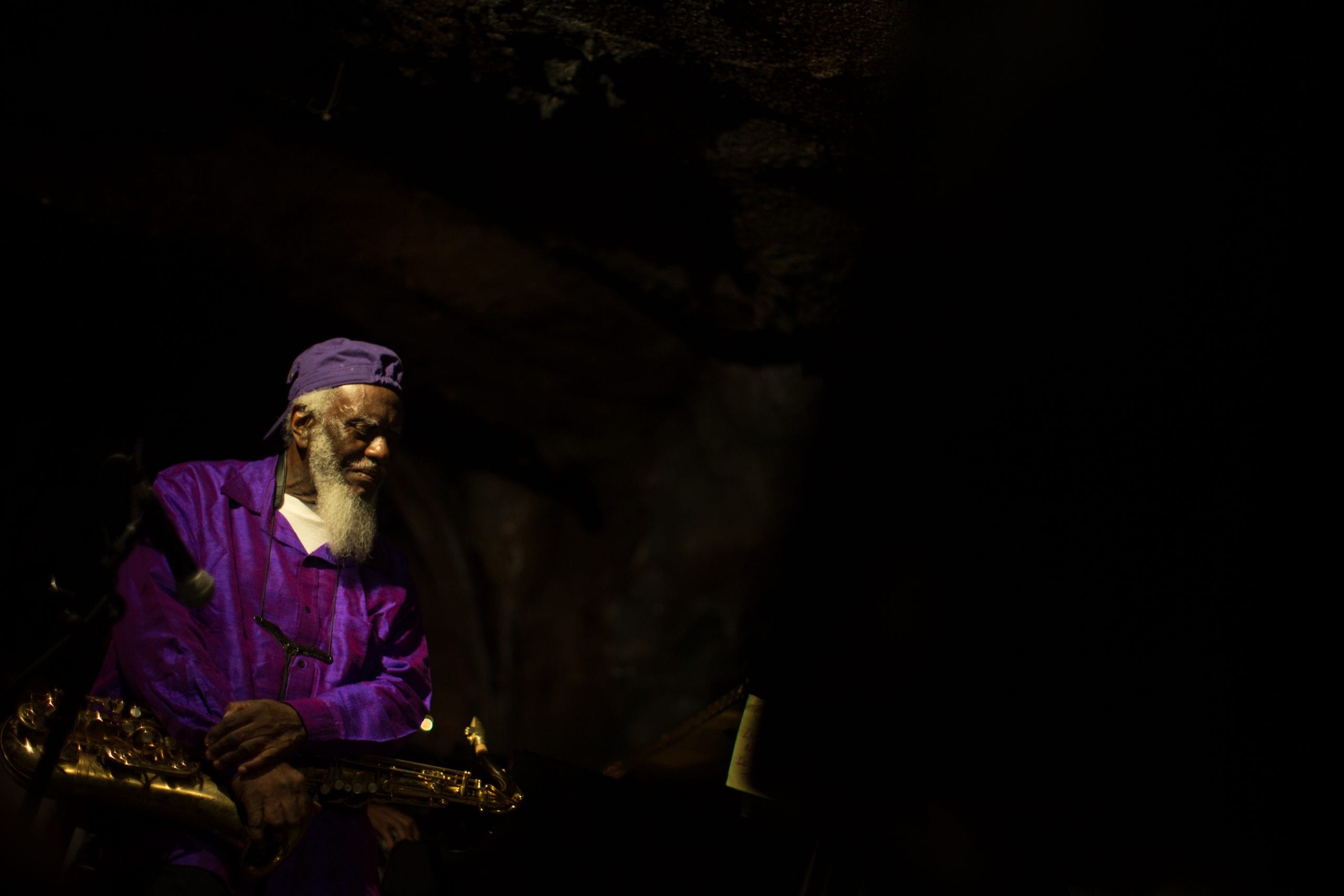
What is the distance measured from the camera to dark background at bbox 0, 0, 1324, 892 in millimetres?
2131

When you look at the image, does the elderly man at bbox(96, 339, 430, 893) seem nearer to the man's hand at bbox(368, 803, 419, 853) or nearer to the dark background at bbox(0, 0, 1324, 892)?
the man's hand at bbox(368, 803, 419, 853)

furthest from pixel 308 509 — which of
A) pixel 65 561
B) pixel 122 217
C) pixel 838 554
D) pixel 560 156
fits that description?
pixel 838 554

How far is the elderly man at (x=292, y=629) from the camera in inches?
55.8

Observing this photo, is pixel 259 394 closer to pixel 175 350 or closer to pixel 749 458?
pixel 175 350

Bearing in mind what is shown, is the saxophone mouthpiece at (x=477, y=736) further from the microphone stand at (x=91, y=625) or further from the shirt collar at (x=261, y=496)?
the microphone stand at (x=91, y=625)

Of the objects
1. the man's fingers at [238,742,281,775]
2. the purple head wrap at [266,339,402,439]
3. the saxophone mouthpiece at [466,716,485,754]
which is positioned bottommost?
the saxophone mouthpiece at [466,716,485,754]

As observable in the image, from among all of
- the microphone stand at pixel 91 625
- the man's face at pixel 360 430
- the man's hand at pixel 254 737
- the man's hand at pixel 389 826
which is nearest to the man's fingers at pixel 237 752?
the man's hand at pixel 254 737

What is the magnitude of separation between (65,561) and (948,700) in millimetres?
2417

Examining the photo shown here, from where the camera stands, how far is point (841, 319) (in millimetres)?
2908

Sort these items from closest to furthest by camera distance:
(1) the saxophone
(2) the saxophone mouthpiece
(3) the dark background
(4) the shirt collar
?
(1) the saxophone, (4) the shirt collar, (2) the saxophone mouthpiece, (3) the dark background

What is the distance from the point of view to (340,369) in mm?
1691

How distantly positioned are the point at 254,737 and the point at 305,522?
44cm

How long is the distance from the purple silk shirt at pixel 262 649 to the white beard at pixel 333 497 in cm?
4

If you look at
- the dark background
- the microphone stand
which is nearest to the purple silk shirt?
the microphone stand
